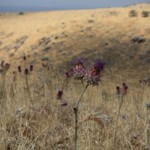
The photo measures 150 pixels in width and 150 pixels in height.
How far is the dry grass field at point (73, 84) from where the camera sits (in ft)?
15.2

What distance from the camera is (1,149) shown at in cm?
414

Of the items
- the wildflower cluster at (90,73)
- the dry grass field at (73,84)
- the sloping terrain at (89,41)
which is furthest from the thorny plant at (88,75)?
the sloping terrain at (89,41)

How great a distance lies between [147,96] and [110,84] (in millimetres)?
7129

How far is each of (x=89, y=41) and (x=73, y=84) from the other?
31.2ft

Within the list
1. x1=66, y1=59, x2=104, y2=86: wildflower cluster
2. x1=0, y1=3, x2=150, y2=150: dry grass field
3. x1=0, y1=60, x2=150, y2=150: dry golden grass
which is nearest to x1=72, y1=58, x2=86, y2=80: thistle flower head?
x1=66, y1=59, x2=104, y2=86: wildflower cluster

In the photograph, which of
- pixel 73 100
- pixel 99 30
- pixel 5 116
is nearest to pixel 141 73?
pixel 99 30

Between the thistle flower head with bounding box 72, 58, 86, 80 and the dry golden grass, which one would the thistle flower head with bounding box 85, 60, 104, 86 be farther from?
the dry golden grass

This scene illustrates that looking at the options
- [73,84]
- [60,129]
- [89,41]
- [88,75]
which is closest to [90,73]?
[88,75]

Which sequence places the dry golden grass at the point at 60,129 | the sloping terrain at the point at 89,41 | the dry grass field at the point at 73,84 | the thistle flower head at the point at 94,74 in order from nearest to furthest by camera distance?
the thistle flower head at the point at 94,74
the dry golden grass at the point at 60,129
the dry grass field at the point at 73,84
the sloping terrain at the point at 89,41

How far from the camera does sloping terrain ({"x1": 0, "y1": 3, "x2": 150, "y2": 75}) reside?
734 inches

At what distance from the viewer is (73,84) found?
11.3 metres

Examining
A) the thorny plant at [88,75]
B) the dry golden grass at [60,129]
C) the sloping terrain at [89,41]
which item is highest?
the thorny plant at [88,75]

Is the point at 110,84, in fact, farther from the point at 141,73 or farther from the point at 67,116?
the point at 67,116

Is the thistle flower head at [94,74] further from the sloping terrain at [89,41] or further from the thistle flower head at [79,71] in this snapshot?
the sloping terrain at [89,41]
